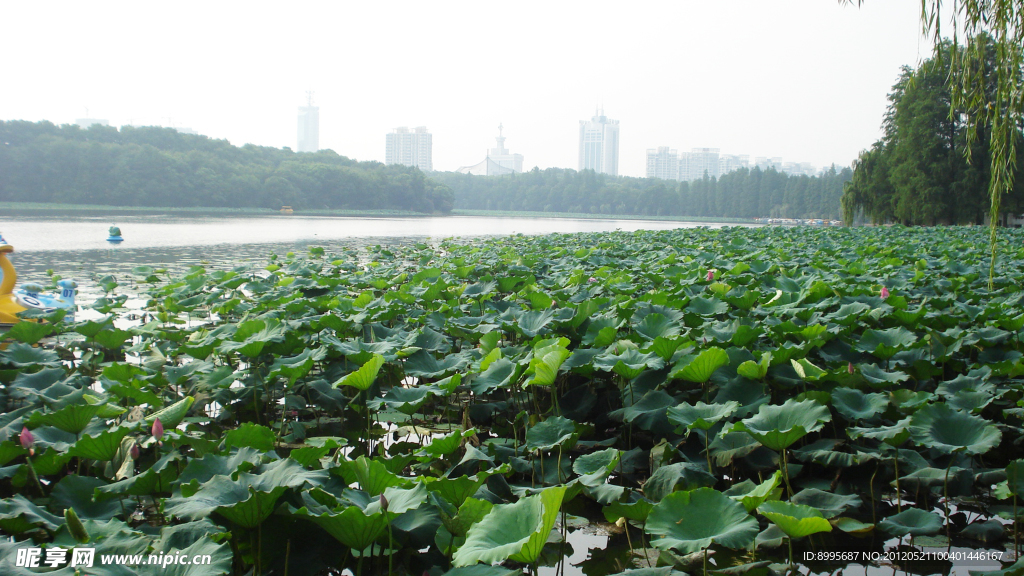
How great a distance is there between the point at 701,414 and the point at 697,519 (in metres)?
0.59

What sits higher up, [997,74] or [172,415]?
[997,74]

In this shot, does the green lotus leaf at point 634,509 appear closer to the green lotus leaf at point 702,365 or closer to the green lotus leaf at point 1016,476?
the green lotus leaf at point 702,365

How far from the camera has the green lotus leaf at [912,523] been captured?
1.54m

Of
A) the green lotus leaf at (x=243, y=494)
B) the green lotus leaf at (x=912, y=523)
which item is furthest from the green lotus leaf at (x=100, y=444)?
the green lotus leaf at (x=912, y=523)

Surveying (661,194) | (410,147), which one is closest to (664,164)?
(410,147)

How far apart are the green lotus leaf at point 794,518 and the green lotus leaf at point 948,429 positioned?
566 millimetres

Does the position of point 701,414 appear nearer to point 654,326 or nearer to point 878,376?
point 878,376

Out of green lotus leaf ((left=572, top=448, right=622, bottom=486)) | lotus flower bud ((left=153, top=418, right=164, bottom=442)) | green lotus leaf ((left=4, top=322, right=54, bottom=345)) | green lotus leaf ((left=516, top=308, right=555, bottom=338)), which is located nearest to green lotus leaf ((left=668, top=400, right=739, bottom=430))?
green lotus leaf ((left=572, top=448, right=622, bottom=486))

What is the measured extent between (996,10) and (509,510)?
297cm

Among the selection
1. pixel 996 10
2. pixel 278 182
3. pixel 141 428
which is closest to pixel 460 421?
pixel 141 428

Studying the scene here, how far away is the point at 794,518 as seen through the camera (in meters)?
1.22

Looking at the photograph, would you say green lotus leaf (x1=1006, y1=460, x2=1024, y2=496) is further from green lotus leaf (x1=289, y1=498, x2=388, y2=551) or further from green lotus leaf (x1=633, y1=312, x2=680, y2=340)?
green lotus leaf (x1=289, y1=498, x2=388, y2=551)

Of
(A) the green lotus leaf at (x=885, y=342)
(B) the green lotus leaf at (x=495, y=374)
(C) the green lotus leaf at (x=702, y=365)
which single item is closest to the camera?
(C) the green lotus leaf at (x=702, y=365)

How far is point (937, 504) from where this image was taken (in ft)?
6.14
